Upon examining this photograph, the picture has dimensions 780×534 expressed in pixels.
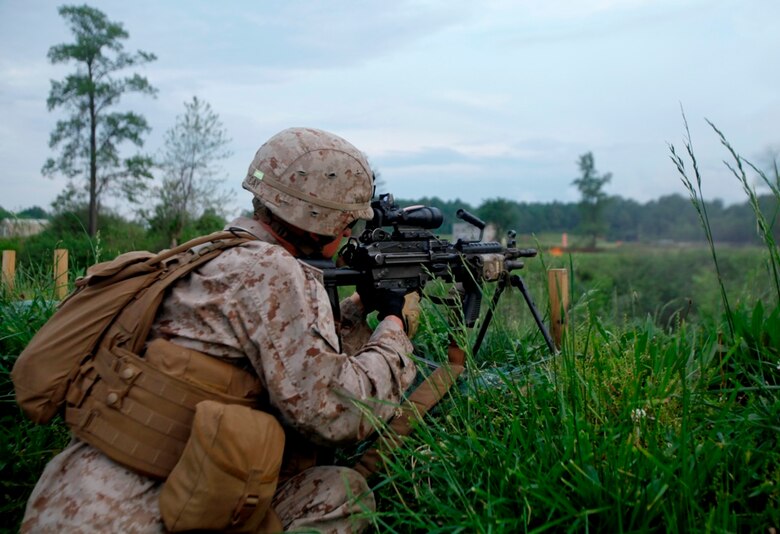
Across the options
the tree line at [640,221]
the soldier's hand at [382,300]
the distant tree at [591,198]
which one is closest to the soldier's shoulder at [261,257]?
the soldier's hand at [382,300]

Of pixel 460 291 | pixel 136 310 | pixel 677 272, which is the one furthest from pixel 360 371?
pixel 677 272

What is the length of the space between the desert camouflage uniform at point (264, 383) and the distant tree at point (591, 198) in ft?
216

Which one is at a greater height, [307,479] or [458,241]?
[458,241]

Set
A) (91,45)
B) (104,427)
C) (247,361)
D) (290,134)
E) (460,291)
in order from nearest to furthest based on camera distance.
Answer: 1. (104,427)
2. (247,361)
3. (290,134)
4. (460,291)
5. (91,45)

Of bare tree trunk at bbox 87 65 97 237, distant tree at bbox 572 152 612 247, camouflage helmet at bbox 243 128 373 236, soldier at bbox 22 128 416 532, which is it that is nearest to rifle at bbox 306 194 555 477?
camouflage helmet at bbox 243 128 373 236

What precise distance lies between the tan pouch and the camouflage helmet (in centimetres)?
107

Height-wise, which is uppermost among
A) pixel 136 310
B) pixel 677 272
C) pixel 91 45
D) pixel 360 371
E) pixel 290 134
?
pixel 91 45

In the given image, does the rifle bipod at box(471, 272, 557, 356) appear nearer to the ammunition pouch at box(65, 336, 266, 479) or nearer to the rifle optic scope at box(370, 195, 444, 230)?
the rifle optic scope at box(370, 195, 444, 230)

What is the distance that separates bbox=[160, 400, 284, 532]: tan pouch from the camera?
2.46 meters

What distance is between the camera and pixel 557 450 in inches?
99.2

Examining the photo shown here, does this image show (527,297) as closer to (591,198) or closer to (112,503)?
(112,503)

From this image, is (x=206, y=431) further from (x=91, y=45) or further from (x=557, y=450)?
(x=91, y=45)

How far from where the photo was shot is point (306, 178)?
3.25 m

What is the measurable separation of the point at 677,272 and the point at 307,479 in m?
55.4
